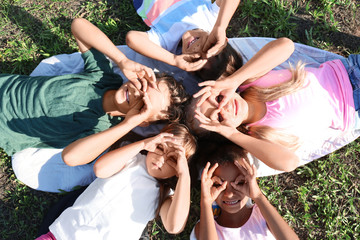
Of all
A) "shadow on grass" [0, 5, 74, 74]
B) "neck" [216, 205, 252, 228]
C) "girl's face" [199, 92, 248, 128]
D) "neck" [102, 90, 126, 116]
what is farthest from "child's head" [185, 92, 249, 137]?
"shadow on grass" [0, 5, 74, 74]

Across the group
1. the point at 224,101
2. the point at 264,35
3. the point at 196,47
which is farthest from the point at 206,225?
the point at 264,35

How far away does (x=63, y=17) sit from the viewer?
2.93 meters

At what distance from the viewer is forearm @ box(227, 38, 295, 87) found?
2270 millimetres

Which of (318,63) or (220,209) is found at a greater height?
(318,63)

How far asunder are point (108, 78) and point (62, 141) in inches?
25.8

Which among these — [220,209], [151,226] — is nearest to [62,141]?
[151,226]

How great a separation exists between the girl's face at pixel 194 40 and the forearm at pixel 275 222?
4.12 feet

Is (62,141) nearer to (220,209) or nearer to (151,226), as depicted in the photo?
(151,226)

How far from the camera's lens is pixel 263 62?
7.55ft

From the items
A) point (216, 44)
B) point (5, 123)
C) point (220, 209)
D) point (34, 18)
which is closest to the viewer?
point (216, 44)

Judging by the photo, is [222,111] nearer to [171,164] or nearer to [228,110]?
[228,110]

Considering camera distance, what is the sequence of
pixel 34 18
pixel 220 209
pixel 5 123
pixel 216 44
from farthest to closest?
pixel 34 18 → pixel 220 209 → pixel 5 123 → pixel 216 44

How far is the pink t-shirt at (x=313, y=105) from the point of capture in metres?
2.39

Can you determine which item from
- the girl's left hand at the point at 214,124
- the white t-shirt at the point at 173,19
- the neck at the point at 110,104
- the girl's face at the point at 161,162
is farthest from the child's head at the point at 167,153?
the white t-shirt at the point at 173,19
